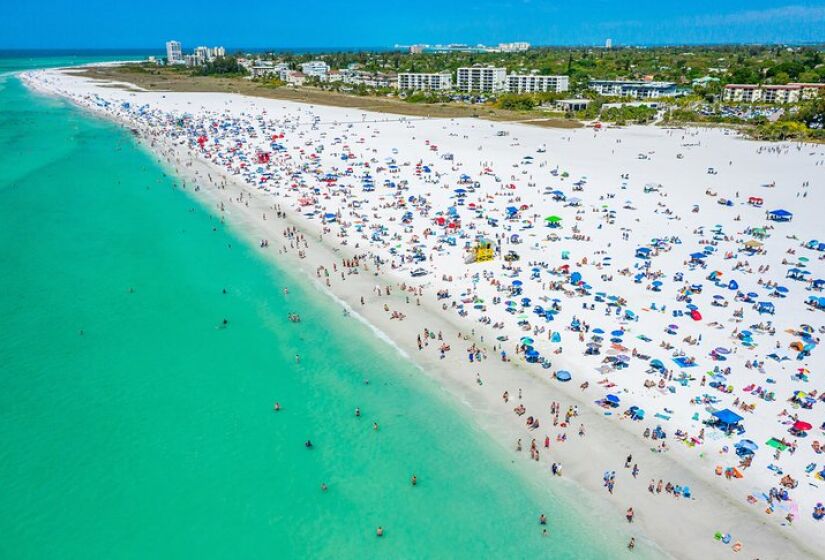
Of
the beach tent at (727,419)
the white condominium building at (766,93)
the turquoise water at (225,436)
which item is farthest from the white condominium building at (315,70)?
the beach tent at (727,419)

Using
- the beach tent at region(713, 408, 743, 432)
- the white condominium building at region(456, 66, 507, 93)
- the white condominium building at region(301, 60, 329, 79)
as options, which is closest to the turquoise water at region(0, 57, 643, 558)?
the beach tent at region(713, 408, 743, 432)

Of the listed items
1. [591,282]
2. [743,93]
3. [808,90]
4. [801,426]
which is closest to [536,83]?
[743,93]

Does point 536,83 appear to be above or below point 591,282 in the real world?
above

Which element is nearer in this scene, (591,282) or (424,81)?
(591,282)

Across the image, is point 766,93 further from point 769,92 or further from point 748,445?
point 748,445

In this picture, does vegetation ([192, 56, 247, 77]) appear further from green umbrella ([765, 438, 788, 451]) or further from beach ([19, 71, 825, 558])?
green umbrella ([765, 438, 788, 451])

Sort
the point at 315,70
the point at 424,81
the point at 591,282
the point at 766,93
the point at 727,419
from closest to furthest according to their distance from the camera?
the point at 727,419
the point at 591,282
the point at 766,93
the point at 424,81
the point at 315,70

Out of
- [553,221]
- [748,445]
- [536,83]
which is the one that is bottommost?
[748,445]
